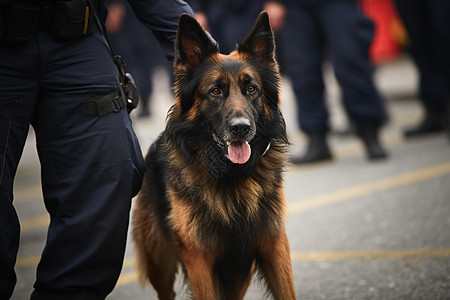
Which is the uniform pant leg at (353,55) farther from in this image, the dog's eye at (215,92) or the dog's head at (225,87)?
the dog's eye at (215,92)

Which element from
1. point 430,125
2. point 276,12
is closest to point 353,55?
point 276,12

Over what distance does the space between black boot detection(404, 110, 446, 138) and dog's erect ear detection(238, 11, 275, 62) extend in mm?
4940

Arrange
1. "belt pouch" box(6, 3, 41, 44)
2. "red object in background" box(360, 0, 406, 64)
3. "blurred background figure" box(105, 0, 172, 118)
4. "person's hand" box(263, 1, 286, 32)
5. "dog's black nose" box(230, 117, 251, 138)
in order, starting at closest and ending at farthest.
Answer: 1. "belt pouch" box(6, 3, 41, 44)
2. "dog's black nose" box(230, 117, 251, 138)
3. "person's hand" box(263, 1, 286, 32)
4. "blurred background figure" box(105, 0, 172, 118)
5. "red object in background" box(360, 0, 406, 64)

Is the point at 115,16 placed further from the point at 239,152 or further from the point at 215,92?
the point at 239,152

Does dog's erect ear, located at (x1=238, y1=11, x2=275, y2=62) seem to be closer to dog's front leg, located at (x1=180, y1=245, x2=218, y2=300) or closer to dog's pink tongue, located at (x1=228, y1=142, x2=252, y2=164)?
dog's pink tongue, located at (x1=228, y1=142, x2=252, y2=164)

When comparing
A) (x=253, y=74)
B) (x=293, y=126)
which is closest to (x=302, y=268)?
(x=253, y=74)

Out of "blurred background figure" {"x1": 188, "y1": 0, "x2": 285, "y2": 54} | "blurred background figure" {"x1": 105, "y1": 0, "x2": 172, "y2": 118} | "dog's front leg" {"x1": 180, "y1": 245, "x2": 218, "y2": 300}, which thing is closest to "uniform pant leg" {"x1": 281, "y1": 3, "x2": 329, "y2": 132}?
"blurred background figure" {"x1": 188, "y1": 0, "x2": 285, "y2": 54}

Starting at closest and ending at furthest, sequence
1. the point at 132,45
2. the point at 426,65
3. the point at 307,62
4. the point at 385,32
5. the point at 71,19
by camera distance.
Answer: the point at 71,19 < the point at 307,62 < the point at 426,65 < the point at 132,45 < the point at 385,32

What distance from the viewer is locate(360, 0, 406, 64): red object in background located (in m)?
13.8

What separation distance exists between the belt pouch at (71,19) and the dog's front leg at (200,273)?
3.78 ft

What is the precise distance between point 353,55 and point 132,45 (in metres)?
7.07

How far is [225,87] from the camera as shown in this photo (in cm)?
305

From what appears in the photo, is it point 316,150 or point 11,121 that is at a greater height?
point 11,121

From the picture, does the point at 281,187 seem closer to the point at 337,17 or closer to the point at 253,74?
the point at 253,74
